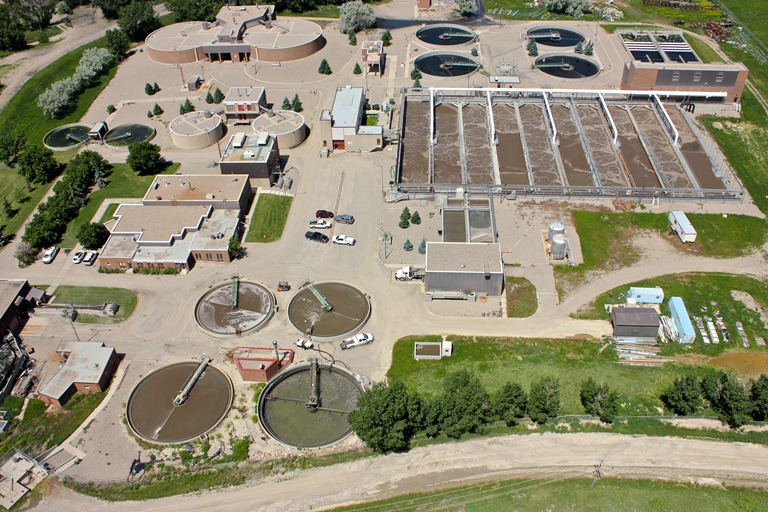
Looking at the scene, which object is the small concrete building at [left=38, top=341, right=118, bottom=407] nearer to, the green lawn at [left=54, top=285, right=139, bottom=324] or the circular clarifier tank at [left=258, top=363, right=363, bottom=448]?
the green lawn at [left=54, top=285, right=139, bottom=324]

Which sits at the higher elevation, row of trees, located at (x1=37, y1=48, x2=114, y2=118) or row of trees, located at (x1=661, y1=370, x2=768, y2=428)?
row of trees, located at (x1=661, y1=370, x2=768, y2=428)

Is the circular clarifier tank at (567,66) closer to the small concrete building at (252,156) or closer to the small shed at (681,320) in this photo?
the small concrete building at (252,156)

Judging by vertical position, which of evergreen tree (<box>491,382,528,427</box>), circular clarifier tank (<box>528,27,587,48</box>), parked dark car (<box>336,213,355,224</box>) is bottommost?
parked dark car (<box>336,213,355,224</box>)

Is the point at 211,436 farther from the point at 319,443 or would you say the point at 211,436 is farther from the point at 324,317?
the point at 324,317

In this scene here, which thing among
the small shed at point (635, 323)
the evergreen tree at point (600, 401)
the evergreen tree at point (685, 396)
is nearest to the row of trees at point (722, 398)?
the evergreen tree at point (685, 396)

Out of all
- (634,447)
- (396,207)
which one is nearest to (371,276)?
(396,207)

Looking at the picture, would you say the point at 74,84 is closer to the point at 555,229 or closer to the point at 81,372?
the point at 81,372

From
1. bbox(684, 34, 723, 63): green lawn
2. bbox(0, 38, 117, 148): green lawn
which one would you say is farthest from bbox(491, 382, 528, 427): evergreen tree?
bbox(684, 34, 723, 63): green lawn
